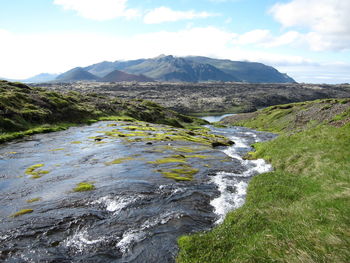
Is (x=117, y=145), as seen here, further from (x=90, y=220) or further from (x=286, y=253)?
(x=286, y=253)

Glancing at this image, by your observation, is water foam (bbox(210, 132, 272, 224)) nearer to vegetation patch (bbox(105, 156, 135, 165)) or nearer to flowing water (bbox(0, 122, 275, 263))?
flowing water (bbox(0, 122, 275, 263))

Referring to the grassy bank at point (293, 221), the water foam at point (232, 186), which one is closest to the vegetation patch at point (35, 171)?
the water foam at point (232, 186)

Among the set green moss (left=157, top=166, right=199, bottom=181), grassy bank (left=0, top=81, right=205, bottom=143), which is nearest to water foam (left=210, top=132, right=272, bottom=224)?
green moss (left=157, top=166, right=199, bottom=181)

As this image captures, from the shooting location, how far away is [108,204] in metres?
22.5

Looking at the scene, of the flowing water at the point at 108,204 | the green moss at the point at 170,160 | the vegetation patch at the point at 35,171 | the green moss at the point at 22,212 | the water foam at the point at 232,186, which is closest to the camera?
the flowing water at the point at 108,204

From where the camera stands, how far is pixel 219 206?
2308 centimetres

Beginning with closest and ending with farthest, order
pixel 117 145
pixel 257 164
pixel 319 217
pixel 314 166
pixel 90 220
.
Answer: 1. pixel 319 217
2. pixel 90 220
3. pixel 314 166
4. pixel 257 164
5. pixel 117 145

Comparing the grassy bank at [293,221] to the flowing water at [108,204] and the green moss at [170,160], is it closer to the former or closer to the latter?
the flowing water at [108,204]

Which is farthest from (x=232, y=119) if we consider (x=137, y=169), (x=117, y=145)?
(x=137, y=169)

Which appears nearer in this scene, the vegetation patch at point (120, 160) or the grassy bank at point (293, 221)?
the grassy bank at point (293, 221)

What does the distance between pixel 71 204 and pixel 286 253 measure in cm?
1754

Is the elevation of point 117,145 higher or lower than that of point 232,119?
higher

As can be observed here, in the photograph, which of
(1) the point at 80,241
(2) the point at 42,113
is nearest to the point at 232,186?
(1) the point at 80,241

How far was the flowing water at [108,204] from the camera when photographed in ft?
52.7
